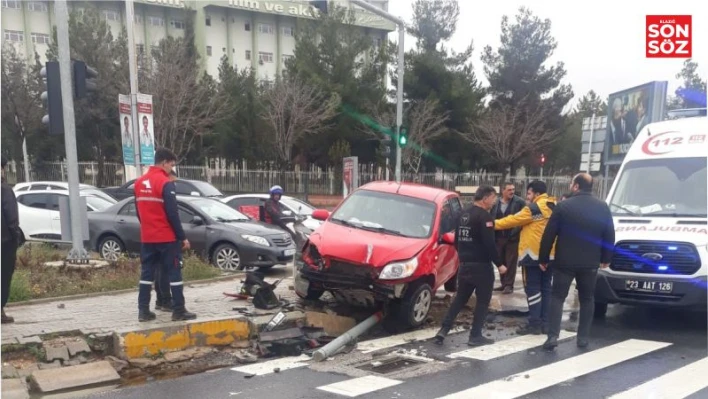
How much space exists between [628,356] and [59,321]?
6.48 m

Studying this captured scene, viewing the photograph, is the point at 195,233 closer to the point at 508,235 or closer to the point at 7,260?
the point at 7,260

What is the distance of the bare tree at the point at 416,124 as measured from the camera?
108 feet

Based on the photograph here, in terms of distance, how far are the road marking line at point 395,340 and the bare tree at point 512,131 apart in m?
27.0

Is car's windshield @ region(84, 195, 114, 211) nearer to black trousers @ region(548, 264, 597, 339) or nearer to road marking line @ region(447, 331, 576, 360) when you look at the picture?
road marking line @ region(447, 331, 576, 360)

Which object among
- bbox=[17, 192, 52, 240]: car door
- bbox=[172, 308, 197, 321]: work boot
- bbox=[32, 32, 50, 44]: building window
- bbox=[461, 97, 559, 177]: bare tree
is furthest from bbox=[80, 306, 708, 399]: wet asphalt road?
bbox=[32, 32, 50, 44]: building window

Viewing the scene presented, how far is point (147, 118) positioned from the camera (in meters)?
14.4

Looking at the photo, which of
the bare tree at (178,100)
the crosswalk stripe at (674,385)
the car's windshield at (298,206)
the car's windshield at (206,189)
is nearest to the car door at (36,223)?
the car's windshield at (206,189)

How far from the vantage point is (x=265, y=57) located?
205ft

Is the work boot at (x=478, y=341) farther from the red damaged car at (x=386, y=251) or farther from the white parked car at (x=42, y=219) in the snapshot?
the white parked car at (x=42, y=219)

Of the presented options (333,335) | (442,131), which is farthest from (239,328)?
(442,131)

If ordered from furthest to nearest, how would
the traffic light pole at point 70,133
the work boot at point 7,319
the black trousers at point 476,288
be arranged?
the traffic light pole at point 70,133 → the black trousers at point 476,288 → the work boot at point 7,319

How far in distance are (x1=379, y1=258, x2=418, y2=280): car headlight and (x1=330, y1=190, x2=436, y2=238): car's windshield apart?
0.75 meters

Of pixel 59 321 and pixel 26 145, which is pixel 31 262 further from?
pixel 26 145

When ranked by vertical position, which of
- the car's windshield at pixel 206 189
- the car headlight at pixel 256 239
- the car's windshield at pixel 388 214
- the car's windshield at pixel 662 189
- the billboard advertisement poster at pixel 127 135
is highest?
the billboard advertisement poster at pixel 127 135
